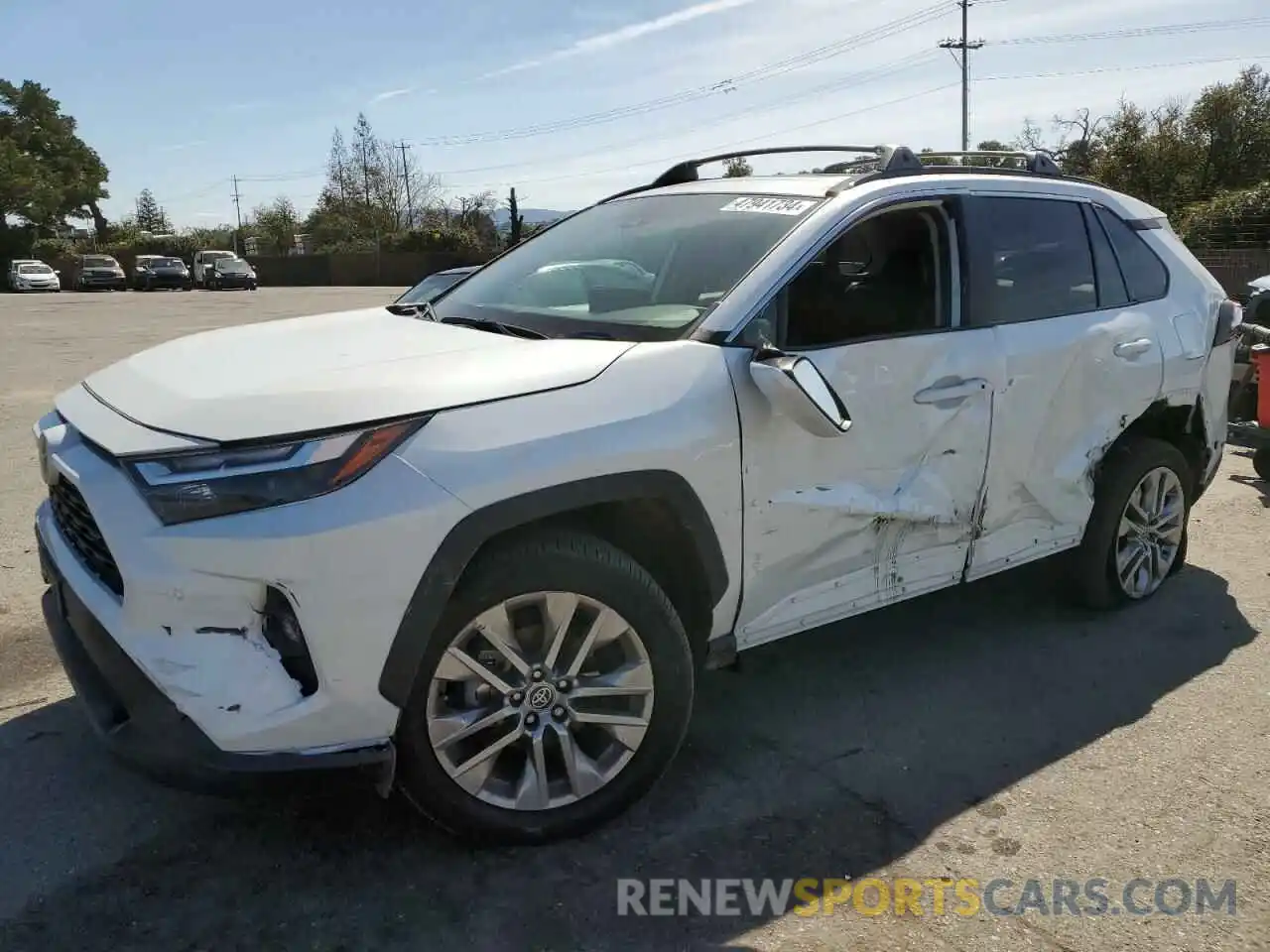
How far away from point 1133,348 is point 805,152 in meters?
1.55

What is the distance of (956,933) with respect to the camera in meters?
2.58

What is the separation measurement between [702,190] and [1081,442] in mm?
1774

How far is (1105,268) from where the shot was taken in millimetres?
4383

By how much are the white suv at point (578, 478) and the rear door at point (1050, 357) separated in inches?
0.7

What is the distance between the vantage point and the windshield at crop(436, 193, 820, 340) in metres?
3.26

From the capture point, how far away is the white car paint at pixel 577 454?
2.38 m

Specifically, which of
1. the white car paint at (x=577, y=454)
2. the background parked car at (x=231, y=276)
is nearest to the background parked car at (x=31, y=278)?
the background parked car at (x=231, y=276)

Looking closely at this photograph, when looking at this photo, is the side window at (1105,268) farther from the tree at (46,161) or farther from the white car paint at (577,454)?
the tree at (46,161)

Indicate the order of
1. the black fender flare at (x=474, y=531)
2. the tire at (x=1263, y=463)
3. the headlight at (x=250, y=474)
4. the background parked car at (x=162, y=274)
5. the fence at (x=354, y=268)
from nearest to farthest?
the headlight at (x=250, y=474) → the black fender flare at (x=474, y=531) → the tire at (x=1263, y=463) → the background parked car at (x=162, y=274) → the fence at (x=354, y=268)

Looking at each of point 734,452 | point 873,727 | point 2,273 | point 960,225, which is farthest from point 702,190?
point 2,273

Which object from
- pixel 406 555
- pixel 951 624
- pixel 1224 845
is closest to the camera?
pixel 406 555

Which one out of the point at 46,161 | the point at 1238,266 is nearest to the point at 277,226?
the point at 46,161

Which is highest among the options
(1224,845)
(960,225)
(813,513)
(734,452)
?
(960,225)

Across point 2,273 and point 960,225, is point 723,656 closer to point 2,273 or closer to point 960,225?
point 960,225
